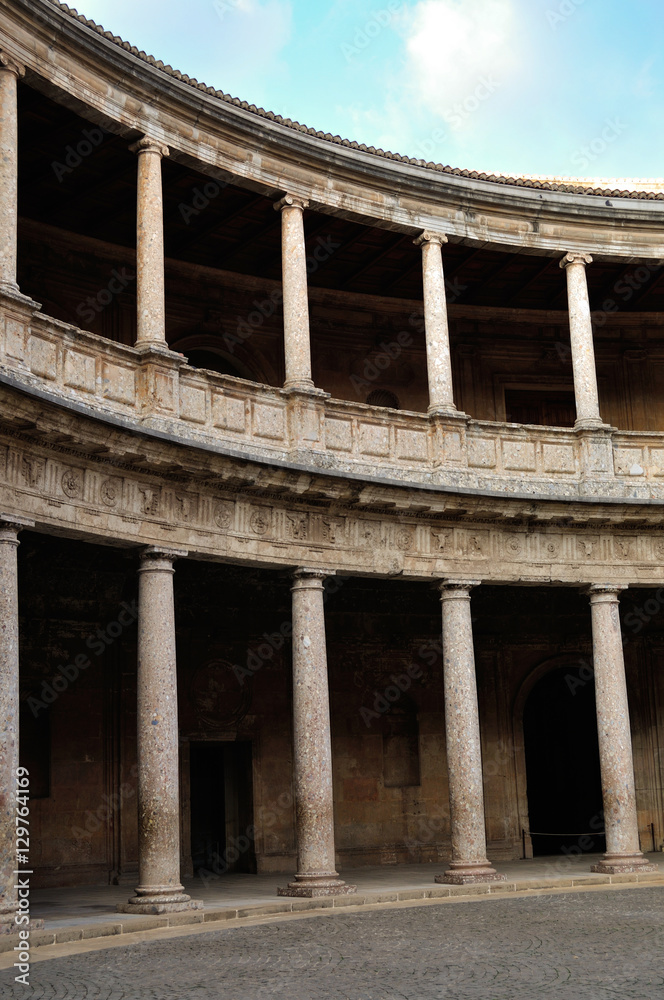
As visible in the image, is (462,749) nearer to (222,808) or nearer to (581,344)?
(222,808)

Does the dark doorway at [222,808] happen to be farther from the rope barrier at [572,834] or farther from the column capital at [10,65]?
the column capital at [10,65]

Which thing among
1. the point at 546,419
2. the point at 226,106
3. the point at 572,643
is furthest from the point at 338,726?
the point at 226,106

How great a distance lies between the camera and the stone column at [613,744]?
15.5m

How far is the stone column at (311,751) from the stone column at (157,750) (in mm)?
1720

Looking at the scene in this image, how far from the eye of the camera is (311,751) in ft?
45.5

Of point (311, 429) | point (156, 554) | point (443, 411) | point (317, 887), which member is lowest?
point (317, 887)

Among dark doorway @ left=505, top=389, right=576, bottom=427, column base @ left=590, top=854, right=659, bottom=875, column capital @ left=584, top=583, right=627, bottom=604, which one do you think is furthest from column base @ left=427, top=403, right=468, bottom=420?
column base @ left=590, top=854, right=659, bottom=875

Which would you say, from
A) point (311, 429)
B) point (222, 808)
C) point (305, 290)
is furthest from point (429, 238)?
point (222, 808)

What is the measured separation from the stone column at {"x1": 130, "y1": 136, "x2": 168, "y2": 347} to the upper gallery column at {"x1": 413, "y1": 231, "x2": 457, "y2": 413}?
3.99 metres

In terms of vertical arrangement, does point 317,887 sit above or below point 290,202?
below

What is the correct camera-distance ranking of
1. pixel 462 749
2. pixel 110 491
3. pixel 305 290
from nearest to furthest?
pixel 110 491 < pixel 462 749 < pixel 305 290

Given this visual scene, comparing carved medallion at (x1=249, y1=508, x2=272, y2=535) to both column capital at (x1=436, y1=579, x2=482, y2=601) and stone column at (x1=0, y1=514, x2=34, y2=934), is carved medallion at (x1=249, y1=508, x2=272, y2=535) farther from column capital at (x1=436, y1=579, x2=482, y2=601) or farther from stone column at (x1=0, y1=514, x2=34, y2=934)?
stone column at (x1=0, y1=514, x2=34, y2=934)

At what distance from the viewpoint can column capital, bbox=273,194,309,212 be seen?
1532 centimetres

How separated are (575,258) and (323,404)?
16.4 ft
